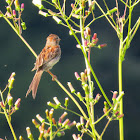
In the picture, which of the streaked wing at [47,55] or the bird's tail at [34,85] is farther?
the streaked wing at [47,55]

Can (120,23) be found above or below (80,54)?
above

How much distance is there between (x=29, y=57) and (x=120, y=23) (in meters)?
3.04

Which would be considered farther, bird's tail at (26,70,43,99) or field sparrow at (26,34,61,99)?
field sparrow at (26,34,61,99)

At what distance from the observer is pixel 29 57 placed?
483 cm

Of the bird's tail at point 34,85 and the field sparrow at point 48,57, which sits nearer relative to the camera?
the bird's tail at point 34,85

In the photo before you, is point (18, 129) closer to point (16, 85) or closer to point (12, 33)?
point (16, 85)

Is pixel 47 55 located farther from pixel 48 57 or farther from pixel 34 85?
pixel 34 85

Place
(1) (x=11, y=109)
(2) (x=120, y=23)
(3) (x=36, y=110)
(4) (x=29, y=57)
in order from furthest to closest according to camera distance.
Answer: (4) (x=29, y=57)
(3) (x=36, y=110)
(2) (x=120, y=23)
(1) (x=11, y=109)

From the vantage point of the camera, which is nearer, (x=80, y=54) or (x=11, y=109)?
(x=11, y=109)

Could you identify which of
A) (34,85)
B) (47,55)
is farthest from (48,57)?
(34,85)

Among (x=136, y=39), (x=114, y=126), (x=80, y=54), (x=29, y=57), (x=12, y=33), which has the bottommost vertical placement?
(x=114, y=126)

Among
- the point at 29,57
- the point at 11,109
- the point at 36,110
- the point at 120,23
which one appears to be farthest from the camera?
the point at 29,57

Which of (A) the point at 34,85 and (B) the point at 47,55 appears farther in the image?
(B) the point at 47,55

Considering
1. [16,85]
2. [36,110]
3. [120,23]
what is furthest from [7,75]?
[120,23]
